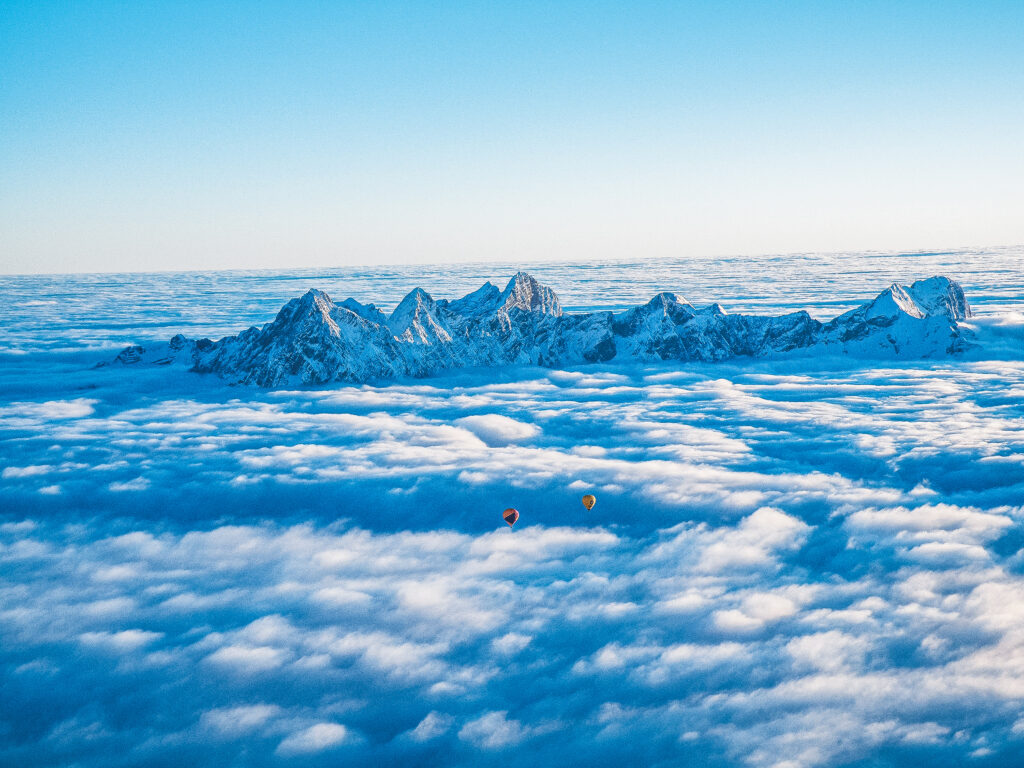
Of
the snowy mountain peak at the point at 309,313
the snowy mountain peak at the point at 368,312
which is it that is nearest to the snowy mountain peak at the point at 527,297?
the snowy mountain peak at the point at 368,312

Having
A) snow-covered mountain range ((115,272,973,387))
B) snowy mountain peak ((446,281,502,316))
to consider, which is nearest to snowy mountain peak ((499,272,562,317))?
snow-covered mountain range ((115,272,973,387))

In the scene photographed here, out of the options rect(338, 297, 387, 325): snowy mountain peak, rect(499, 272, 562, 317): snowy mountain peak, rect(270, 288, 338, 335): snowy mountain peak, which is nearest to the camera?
rect(270, 288, 338, 335): snowy mountain peak

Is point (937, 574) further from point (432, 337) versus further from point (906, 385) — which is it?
point (432, 337)

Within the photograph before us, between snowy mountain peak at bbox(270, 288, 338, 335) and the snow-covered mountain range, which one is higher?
snowy mountain peak at bbox(270, 288, 338, 335)

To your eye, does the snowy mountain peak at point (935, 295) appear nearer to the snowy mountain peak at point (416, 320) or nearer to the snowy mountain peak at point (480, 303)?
the snowy mountain peak at point (480, 303)

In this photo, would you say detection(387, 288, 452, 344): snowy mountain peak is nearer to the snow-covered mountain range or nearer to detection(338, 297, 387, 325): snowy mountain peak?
the snow-covered mountain range
